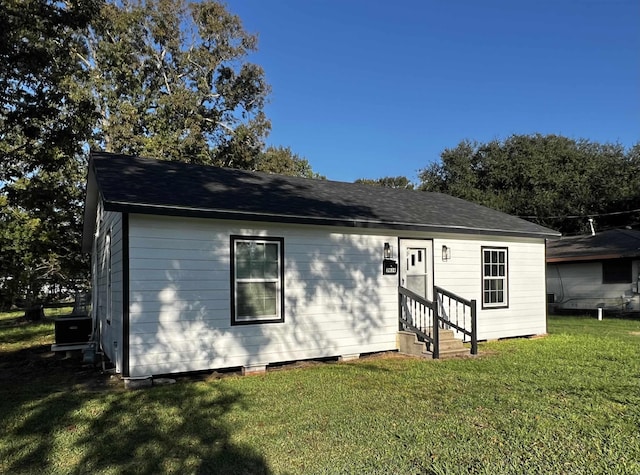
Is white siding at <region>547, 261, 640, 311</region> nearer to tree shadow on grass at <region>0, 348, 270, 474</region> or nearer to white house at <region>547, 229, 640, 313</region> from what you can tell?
white house at <region>547, 229, 640, 313</region>

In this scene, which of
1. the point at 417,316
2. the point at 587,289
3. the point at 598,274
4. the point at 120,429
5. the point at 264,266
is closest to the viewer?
the point at 120,429

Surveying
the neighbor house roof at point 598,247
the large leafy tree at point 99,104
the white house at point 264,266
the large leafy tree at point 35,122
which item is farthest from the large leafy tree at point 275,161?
the white house at point 264,266

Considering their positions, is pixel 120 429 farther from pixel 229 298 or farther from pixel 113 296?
pixel 113 296

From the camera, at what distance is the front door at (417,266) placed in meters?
10.1

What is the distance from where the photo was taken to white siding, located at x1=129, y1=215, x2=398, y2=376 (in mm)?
7164

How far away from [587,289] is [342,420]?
17746mm

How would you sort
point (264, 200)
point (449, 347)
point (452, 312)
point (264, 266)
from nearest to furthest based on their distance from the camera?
point (264, 266) → point (264, 200) → point (449, 347) → point (452, 312)

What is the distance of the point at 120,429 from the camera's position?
5.03 metres

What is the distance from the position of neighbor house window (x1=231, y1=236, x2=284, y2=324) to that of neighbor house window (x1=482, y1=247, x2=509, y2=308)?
5455 mm

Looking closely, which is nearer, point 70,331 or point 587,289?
point 70,331

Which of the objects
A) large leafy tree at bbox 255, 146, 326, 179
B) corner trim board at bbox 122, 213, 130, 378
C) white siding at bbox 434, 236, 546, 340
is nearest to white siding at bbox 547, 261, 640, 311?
white siding at bbox 434, 236, 546, 340

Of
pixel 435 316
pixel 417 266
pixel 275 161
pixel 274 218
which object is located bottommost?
pixel 435 316

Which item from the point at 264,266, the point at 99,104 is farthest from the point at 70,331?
the point at 99,104

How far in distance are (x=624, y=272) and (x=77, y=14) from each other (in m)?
19.5
